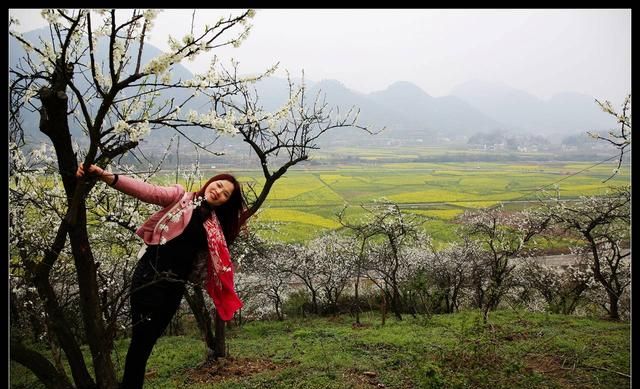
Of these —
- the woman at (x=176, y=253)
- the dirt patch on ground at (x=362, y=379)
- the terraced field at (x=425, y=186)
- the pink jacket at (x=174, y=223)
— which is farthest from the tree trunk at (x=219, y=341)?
the pink jacket at (x=174, y=223)

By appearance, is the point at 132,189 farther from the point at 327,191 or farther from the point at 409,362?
the point at 327,191

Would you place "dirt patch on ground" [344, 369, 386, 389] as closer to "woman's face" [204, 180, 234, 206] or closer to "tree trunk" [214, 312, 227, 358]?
"tree trunk" [214, 312, 227, 358]

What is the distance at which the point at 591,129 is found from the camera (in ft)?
11.6

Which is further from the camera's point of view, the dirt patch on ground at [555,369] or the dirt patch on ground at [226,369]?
the dirt patch on ground at [226,369]

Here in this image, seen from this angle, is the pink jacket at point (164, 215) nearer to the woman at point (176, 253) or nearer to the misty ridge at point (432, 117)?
the woman at point (176, 253)

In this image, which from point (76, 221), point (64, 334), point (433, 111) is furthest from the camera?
point (433, 111)

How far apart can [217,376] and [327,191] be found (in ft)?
8.68

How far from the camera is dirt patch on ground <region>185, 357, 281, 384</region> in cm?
349

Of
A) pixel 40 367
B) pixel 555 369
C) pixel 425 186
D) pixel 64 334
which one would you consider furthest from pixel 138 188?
pixel 425 186

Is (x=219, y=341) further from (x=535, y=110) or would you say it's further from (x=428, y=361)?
(x=535, y=110)

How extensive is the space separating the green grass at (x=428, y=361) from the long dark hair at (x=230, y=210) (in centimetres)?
140

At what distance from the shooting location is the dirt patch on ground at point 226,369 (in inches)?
137

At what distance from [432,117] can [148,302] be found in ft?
12.5

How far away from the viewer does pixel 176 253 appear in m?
2.00
